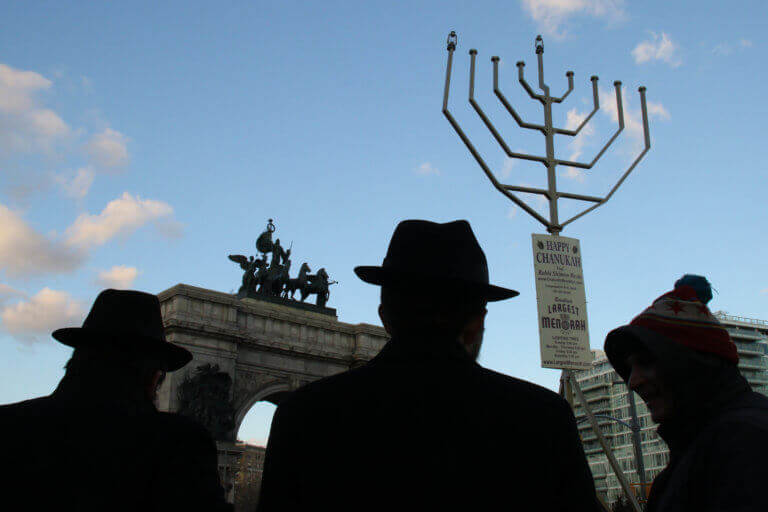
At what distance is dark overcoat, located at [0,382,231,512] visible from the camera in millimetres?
2629

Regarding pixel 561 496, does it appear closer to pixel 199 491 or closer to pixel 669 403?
pixel 669 403

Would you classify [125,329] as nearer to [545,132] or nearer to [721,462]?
[721,462]

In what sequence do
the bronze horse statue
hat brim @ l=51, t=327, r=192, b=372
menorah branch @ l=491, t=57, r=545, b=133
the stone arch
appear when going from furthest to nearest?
1. the bronze horse statue
2. the stone arch
3. menorah branch @ l=491, t=57, r=545, b=133
4. hat brim @ l=51, t=327, r=192, b=372

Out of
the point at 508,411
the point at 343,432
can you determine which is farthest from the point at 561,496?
the point at 343,432

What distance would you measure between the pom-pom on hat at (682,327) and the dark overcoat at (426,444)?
0.64 meters

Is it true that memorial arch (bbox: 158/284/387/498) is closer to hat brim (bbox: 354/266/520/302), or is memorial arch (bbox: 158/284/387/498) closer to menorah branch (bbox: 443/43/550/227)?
menorah branch (bbox: 443/43/550/227)

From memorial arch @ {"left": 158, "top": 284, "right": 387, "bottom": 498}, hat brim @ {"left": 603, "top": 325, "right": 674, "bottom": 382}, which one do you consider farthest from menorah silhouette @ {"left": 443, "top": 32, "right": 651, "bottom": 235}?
memorial arch @ {"left": 158, "top": 284, "right": 387, "bottom": 498}

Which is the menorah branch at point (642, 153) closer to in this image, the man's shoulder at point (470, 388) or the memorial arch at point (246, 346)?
the man's shoulder at point (470, 388)

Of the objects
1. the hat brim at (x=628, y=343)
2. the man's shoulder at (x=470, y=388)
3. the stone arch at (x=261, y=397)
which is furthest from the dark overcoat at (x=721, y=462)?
the stone arch at (x=261, y=397)

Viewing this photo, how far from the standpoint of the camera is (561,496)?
1957 mm

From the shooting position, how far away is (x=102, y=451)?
8.82 feet

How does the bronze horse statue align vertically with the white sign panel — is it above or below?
above

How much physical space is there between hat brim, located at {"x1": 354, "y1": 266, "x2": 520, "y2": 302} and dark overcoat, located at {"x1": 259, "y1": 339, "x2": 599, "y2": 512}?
0.21 metres

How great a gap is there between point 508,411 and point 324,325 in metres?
32.5
